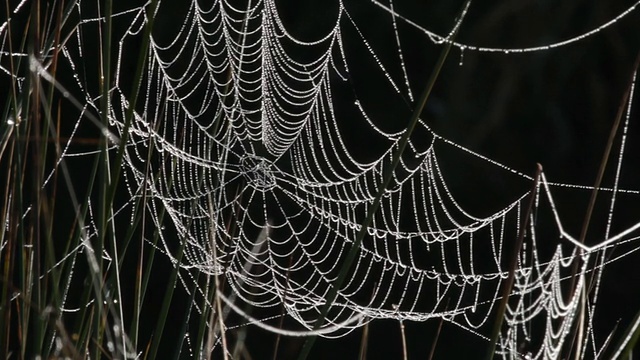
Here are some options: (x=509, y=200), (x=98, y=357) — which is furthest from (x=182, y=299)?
(x=98, y=357)

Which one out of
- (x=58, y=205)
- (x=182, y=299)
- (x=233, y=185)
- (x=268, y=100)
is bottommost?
(x=182, y=299)

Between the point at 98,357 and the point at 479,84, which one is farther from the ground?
the point at 479,84

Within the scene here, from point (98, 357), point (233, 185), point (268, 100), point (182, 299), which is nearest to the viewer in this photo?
point (98, 357)

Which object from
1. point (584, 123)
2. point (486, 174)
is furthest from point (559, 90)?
point (486, 174)

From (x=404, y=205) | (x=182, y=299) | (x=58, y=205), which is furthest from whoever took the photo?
(x=182, y=299)

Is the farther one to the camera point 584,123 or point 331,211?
point 584,123

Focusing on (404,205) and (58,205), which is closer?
(404,205)

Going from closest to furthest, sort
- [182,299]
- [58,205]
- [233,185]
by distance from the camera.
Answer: [233,185], [58,205], [182,299]

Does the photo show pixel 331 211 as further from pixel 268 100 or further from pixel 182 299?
pixel 182 299

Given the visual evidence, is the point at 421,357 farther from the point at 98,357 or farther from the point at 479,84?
the point at 98,357
